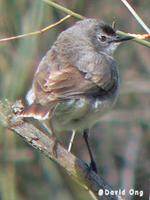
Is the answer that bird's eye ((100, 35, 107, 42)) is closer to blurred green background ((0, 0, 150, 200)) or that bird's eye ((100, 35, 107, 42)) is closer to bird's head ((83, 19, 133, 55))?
bird's head ((83, 19, 133, 55))

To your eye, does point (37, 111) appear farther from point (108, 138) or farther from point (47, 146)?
point (108, 138)

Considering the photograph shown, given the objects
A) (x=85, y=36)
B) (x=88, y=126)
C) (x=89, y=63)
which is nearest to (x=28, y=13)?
(x=85, y=36)

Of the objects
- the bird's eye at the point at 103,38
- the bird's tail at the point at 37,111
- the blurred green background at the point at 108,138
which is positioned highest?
the bird's eye at the point at 103,38

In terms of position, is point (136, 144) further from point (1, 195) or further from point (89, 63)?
point (89, 63)

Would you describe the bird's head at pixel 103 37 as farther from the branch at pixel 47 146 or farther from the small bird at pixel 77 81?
the branch at pixel 47 146

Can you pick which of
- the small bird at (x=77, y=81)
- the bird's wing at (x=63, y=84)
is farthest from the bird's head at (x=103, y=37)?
the bird's wing at (x=63, y=84)

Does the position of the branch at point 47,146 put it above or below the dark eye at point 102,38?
below

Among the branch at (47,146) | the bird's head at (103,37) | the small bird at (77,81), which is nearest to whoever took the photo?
the branch at (47,146)

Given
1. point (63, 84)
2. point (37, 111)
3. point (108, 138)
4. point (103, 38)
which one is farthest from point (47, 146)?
point (108, 138)
